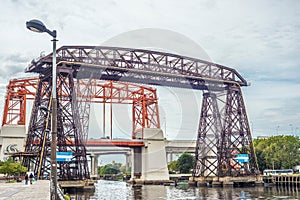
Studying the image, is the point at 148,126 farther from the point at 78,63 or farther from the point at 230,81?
the point at 78,63

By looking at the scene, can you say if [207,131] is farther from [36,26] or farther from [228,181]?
[36,26]

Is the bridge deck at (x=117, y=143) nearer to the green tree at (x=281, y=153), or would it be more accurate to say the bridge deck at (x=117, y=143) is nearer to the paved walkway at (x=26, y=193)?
the green tree at (x=281, y=153)

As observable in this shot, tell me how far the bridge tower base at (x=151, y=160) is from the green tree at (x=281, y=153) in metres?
21.2

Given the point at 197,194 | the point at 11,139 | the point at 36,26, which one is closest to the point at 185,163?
the point at 11,139

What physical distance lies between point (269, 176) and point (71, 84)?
4269cm

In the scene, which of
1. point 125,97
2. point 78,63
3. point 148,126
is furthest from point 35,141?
point 148,126

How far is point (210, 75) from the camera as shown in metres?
66.4

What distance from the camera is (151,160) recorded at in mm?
85125

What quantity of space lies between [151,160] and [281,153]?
89.9 feet

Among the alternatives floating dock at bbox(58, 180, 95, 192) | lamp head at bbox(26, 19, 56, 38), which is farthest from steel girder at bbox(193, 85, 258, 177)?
lamp head at bbox(26, 19, 56, 38)

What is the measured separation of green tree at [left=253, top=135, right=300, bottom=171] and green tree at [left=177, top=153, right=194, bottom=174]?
77.1 ft

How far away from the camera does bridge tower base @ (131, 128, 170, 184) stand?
3332 inches

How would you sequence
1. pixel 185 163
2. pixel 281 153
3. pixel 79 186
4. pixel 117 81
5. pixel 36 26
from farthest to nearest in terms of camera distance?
1. pixel 185 163
2. pixel 281 153
3. pixel 117 81
4. pixel 79 186
5. pixel 36 26

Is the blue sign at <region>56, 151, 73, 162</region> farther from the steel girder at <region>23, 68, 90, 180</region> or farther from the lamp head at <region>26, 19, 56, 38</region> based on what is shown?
the lamp head at <region>26, 19, 56, 38</region>
